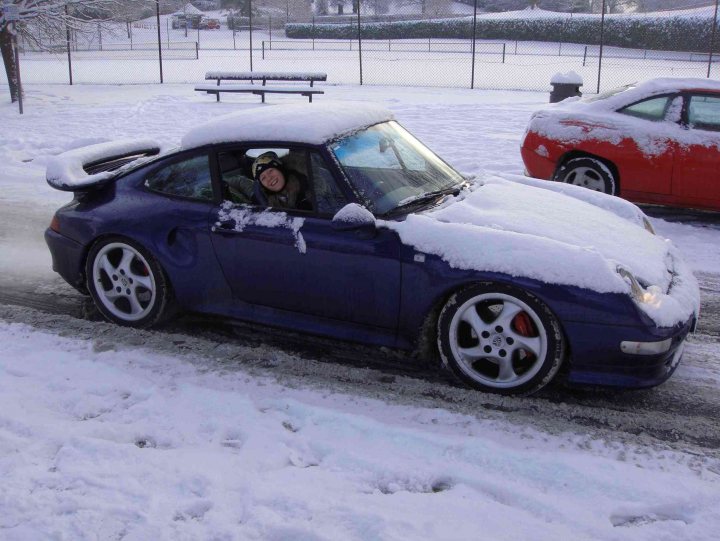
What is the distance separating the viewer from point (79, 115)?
16.3 m

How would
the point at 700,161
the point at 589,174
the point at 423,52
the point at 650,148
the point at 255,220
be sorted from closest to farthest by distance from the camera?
the point at 255,220 < the point at 700,161 < the point at 650,148 < the point at 589,174 < the point at 423,52

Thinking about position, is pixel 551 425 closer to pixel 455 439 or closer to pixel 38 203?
pixel 455 439

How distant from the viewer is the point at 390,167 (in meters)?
4.76

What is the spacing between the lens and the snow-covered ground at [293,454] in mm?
3006

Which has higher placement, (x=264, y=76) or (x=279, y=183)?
(x=264, y=76)

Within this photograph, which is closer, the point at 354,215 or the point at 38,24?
the point at 354,215

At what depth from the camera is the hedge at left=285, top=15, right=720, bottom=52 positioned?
138 ft

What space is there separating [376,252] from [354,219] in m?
0.22

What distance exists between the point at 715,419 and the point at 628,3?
73.4 meters

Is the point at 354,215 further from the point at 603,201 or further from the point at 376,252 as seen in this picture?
the point at 603,201

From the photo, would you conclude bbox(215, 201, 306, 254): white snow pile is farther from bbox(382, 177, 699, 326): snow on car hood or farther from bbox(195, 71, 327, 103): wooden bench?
bbox(195, 71, 327, 103): wooden bench

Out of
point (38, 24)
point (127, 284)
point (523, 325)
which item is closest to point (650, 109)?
point (523, 325)

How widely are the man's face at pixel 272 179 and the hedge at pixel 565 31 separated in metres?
41.1

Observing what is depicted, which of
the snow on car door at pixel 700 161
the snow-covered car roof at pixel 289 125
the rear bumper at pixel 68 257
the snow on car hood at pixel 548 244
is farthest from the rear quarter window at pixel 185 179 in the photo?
the snow on car door at pixel 700 161
